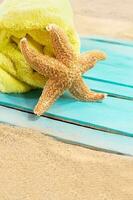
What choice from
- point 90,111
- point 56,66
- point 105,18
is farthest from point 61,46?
point 105,18

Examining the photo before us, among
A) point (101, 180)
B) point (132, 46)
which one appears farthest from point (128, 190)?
point (132, 46)

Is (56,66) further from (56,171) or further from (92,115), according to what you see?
(56,171)

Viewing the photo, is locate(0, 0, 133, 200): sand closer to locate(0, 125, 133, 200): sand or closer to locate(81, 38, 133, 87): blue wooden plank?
locate(0, 125, 133, 200): sand

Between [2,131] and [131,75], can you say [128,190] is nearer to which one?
[2,131]

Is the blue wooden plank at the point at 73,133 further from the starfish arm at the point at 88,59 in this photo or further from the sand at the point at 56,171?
the starfish arm at the point at 88,59

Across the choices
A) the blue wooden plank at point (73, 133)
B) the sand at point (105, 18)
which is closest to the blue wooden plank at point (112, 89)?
the blue wooden plank at point (73, 133)

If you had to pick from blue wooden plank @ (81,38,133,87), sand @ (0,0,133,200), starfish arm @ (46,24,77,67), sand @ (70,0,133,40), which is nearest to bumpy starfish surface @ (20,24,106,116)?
starfish arm @ (46,24,77,67)
